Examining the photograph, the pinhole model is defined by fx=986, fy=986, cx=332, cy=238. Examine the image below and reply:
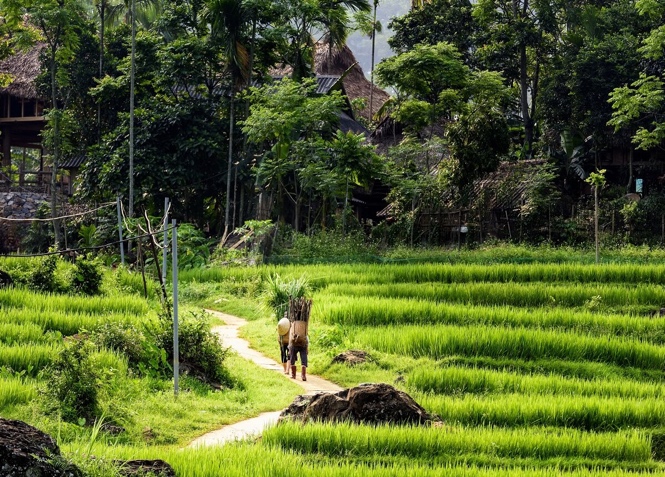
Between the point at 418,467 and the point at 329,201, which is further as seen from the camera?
the point at 329,201

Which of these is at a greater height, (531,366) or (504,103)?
(504,103)

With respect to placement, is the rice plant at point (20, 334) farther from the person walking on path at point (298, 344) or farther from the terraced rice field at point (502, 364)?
the terraced rice field at point (502, 364)

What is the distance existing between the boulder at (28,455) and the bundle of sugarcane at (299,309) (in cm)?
631

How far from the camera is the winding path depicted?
8969 mm

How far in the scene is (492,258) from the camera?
69.8ft

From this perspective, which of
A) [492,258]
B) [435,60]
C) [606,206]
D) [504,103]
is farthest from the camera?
[504,103]

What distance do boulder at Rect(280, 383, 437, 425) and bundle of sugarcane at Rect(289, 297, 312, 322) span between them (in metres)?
2.98

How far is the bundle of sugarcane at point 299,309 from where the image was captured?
12.2 meters

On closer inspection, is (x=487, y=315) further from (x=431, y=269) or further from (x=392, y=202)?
(x=392, y=202)

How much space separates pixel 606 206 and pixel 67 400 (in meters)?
18.4

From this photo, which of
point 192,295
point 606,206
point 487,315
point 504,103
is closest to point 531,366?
point 487,315

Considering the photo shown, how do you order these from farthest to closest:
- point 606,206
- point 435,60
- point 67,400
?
point 435,60
point 606,206
point 67,400

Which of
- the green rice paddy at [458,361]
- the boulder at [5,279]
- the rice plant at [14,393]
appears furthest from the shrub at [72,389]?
the boulder at [5,279]

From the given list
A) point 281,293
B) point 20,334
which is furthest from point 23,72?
point 20,334
